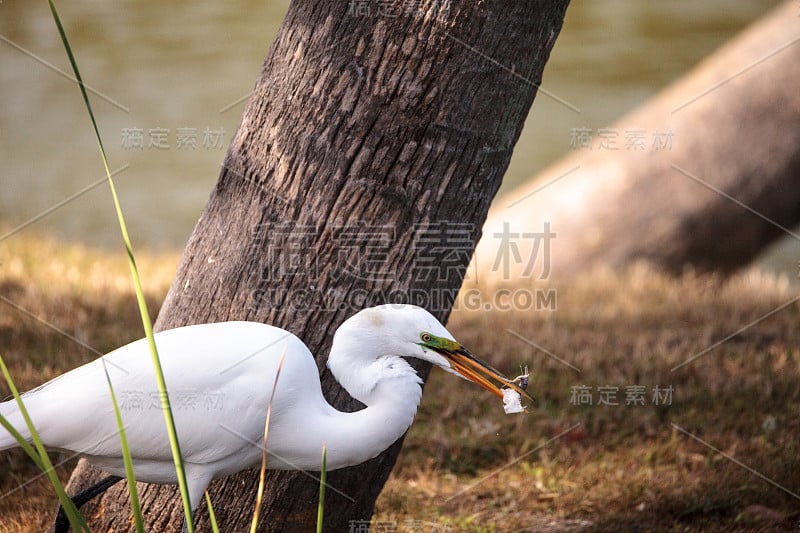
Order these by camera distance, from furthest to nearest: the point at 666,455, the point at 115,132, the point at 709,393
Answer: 1. the point at 115,132
2. the point at 709,393
3. the point at 666,455

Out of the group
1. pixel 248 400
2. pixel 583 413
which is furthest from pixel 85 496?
pixel 583 413

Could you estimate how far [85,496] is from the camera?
2.66m

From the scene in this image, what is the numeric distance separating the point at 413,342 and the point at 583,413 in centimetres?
208

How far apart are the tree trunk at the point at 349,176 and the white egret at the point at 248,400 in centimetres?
34

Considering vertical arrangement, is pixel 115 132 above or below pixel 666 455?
above

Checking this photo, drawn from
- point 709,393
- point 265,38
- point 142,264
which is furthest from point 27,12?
point 709,393

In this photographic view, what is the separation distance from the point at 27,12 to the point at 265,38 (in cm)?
354

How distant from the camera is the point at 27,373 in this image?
13.4 ft

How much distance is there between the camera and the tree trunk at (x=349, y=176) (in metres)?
2.67

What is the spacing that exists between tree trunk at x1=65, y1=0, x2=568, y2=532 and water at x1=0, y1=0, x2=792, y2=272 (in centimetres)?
538

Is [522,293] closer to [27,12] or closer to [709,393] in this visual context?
[709,393]

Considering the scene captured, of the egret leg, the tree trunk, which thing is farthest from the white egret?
the tree trunk

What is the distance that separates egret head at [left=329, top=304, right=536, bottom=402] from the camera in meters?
2.39

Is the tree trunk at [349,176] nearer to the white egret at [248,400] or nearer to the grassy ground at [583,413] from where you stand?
the white egret at [248,400]
